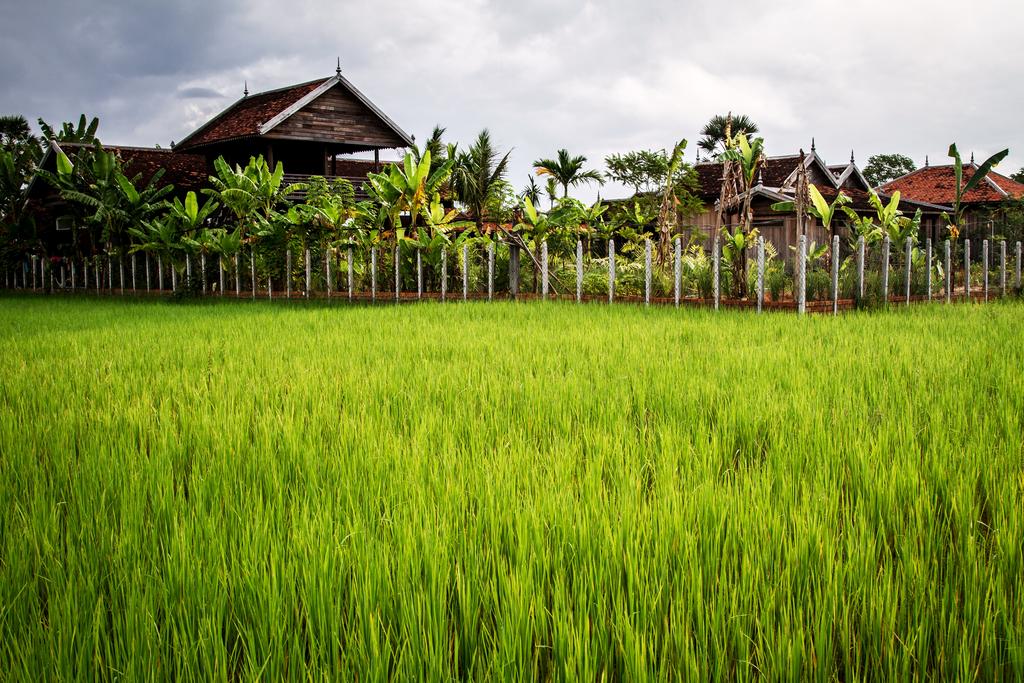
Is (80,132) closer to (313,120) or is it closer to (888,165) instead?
(313,120)

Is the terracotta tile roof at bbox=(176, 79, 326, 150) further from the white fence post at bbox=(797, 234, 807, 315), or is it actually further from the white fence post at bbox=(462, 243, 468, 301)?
the white fence post at bbox=(797, 234, 807, 315)

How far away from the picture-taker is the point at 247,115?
2653 cm

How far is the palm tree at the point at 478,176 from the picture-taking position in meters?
23.0

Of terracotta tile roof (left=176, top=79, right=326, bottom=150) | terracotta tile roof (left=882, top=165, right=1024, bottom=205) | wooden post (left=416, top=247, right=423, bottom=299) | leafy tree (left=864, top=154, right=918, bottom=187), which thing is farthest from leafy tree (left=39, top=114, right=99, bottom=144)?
leafy tree (left=864, top=154, right=918, bottom=187)

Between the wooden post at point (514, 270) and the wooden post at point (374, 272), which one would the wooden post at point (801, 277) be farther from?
the wooden post at point (374, 272)

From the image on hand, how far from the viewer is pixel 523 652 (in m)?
1.67

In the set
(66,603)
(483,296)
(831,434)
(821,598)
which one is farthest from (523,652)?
(483,296)

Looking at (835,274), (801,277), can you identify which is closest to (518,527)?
(801,277)

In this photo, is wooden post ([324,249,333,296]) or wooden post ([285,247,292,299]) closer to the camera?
wooden post ([324,249,333,296])

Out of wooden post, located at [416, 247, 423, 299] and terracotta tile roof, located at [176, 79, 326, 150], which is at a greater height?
terracotta tile roof, located at [176, 79, 326, 150]

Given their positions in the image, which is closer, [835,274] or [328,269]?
[835,274]

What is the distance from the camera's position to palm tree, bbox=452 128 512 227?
22953 mm

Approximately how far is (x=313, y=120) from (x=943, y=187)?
1077 inches

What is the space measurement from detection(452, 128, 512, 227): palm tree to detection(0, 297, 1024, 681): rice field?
711 inches
